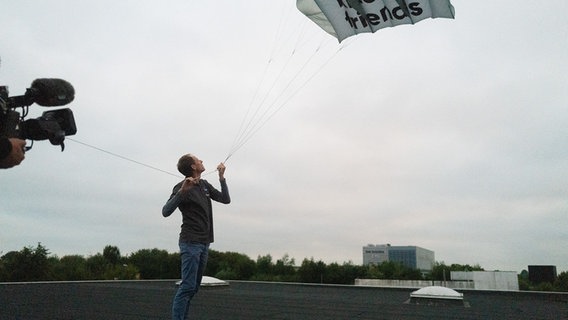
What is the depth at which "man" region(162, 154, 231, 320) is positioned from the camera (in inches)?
147

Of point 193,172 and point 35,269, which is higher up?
point 193,172

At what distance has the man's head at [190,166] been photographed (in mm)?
4043

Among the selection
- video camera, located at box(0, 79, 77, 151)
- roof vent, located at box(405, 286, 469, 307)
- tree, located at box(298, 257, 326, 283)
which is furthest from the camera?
tree, located at box(298, 257, 326, 283)

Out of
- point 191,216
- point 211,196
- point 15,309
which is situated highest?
point 211,196

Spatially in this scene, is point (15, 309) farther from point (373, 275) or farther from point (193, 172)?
point (373, 275)

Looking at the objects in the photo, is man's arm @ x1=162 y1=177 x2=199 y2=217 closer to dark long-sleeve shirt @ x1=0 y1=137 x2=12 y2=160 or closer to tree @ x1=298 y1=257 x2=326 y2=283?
dark long-sleeve shirt @ x1=0 y1=137 x2=12 y2=160

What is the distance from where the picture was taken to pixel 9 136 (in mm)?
2100

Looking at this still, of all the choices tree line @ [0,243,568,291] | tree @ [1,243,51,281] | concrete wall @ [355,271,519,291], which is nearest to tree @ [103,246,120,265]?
tree line @ [0,243,568,291]

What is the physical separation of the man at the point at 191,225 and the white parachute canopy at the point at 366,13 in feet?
15.9

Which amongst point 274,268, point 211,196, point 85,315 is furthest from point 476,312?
point 274,268

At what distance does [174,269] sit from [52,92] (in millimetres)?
23871

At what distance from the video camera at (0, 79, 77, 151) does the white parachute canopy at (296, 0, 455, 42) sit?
6.03 metres

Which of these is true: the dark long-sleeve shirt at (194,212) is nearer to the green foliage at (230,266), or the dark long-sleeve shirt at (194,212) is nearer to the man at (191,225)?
the man at (191,225)

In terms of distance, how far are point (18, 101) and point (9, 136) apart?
0.26 m
